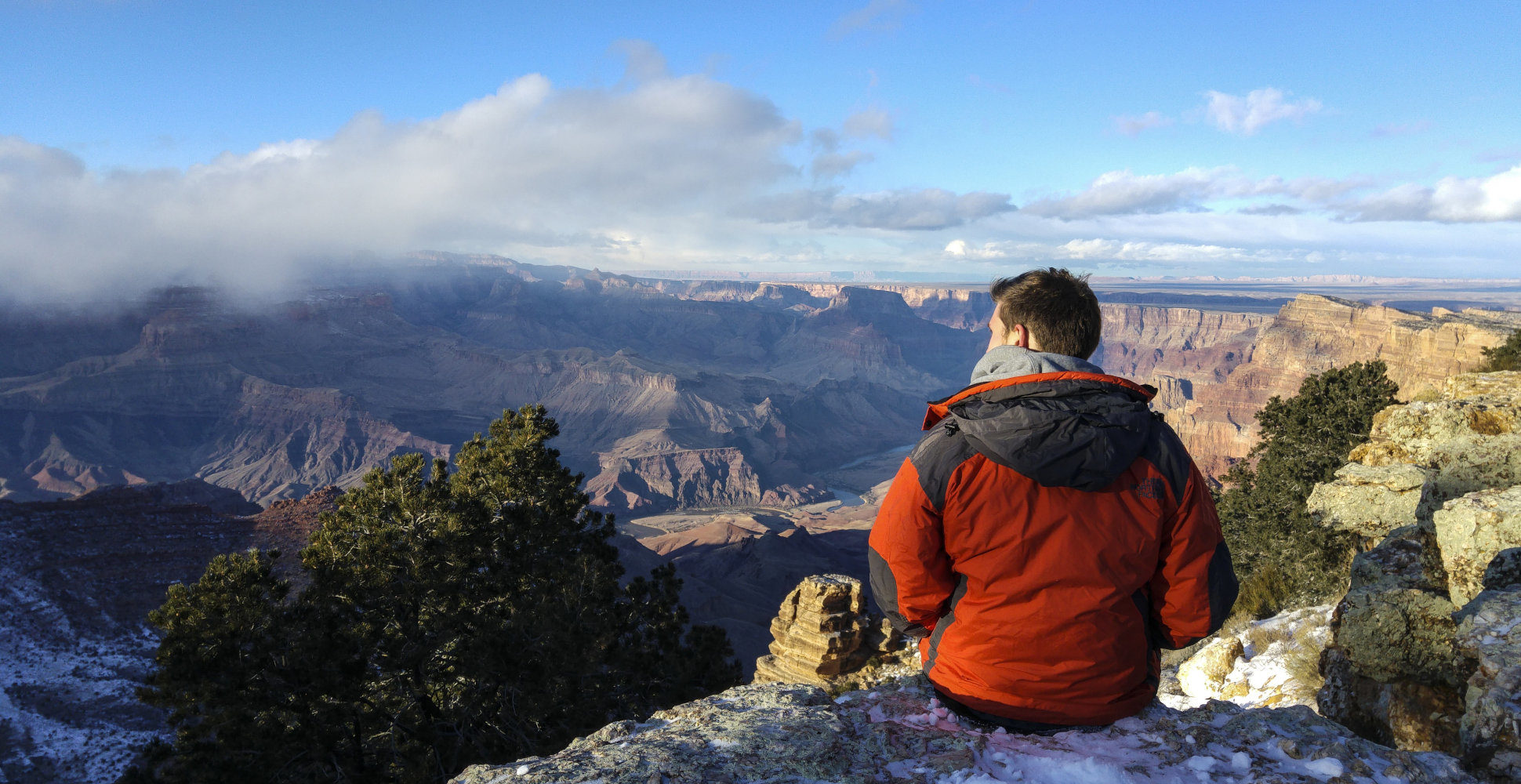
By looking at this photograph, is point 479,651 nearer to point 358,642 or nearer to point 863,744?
point 358,642

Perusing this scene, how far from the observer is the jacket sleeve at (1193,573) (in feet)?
9.86

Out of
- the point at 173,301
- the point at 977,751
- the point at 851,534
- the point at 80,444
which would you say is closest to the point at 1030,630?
the point at 977,751

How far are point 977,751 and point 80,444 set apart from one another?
187498 millimetres

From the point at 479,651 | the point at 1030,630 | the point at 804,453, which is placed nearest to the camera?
the point at 1030,630

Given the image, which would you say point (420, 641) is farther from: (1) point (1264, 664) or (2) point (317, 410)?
(2) point (317, 410)

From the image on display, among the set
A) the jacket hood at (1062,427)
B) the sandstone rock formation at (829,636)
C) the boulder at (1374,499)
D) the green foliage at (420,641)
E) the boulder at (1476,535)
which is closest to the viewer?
the jacket hood at (1062,427)

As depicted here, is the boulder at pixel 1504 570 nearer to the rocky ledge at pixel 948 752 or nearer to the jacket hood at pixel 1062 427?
the rocky ledge at pixel 948 752

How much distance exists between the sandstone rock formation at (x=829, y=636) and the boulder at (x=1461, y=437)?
1080 centimetres

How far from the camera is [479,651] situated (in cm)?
1180

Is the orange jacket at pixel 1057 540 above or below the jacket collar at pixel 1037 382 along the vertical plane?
below

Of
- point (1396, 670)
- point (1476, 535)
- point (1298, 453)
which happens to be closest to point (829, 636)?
point (1476, 535)

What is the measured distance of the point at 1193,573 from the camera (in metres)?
3.10

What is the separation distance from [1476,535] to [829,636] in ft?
45.9

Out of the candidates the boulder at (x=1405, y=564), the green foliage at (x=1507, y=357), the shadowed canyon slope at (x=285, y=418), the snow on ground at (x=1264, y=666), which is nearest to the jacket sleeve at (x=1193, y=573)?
the boulder at (x=1405, y=564)
